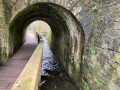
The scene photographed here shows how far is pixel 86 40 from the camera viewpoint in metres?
3.04

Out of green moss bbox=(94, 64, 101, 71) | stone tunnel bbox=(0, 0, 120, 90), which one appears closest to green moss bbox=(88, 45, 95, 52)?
stone tunnel bbox=(0, 0, 120, 90)

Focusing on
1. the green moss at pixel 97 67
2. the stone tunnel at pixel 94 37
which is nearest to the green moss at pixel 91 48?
the stone tunnel at pixel 94 37

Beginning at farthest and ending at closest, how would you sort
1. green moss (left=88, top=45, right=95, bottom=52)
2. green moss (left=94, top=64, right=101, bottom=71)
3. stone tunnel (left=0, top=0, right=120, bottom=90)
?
green moss (left=88, top=45, right=95, bottom=52), green moss (left=94, top=64, right=101, bottom=71), stone tunnel (left=0, top=0, right=120, bottom=90)

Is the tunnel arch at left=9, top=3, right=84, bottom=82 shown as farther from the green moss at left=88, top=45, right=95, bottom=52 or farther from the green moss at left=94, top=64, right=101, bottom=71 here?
the green moss at left=94, top=64, right=101, bottom=71

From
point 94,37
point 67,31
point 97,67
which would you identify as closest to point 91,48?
point 94,37

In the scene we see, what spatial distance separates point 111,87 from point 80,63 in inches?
59.4

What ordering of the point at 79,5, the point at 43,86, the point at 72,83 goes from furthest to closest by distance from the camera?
the point at 72,83, the point at 43,86, the point at 79,5


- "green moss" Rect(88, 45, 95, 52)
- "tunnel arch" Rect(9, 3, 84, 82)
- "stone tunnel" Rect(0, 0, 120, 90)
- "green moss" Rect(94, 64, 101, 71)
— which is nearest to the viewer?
"stone tunnel" Rect(0, 0, 120, 90)

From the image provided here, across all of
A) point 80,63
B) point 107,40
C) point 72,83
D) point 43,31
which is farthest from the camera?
point 43,31

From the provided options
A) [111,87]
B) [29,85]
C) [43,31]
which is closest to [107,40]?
[111,87]

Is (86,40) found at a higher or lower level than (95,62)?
higher

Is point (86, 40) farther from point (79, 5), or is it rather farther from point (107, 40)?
point (79, 5)

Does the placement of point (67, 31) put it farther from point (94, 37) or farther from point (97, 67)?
point (97, 67)

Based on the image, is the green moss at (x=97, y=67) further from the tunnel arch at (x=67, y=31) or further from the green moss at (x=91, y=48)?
the tunnel arch at (x=67, y=31)
